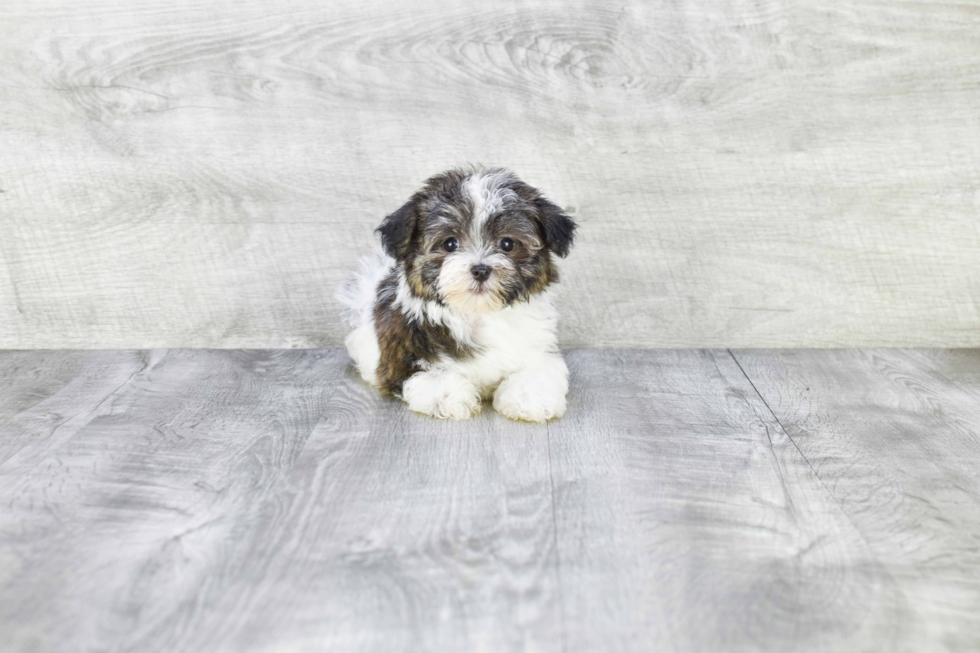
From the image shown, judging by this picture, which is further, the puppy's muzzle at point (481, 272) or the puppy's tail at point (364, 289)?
the puppy's tail at point (364, 289)

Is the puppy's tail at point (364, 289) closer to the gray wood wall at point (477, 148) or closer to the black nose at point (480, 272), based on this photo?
the gray wood wall at point (477, 148)

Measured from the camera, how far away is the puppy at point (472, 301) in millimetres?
2449

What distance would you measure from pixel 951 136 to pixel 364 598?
309 cm

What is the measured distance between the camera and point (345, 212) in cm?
329

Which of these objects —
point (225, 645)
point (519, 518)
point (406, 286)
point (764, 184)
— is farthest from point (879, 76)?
point (225, 645)

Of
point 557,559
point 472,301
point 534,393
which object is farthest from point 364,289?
point 557,559

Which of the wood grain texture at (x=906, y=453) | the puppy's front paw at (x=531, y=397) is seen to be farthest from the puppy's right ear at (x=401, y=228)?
the wood grain texture at (x=906, y=453)

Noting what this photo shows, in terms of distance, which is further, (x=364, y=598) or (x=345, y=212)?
(x=345, y=212)

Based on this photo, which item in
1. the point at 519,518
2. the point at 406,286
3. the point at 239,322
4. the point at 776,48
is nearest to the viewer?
the point at 519,518

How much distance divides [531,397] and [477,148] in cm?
120

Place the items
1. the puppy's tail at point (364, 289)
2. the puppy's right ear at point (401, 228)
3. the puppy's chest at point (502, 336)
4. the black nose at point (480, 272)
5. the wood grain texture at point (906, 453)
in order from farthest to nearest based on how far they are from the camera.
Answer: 1. the puppy's tail at point (364, 289)
2. the puppy's chest at point (502, 336)
3. the puppy's right ear at point (401, 228)
4. the black nose at point (480, 272)
5. the wood grain texture at point (906, 453)

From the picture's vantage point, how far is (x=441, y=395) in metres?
2.60

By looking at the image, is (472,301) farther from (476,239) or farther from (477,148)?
(477,148)

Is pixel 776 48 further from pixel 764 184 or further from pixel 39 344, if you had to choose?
pixel 39 344
